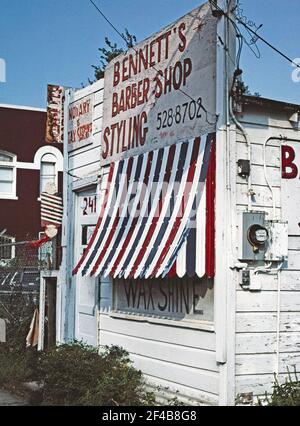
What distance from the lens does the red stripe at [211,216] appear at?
22.5 feet

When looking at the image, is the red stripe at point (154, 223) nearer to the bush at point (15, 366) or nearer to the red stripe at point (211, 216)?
the red stripe at point (211, 216)

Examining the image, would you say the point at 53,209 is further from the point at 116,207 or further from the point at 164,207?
the point at 164,207

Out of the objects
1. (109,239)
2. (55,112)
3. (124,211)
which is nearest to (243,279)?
(124,211)

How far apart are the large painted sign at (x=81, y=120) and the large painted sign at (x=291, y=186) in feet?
12.2

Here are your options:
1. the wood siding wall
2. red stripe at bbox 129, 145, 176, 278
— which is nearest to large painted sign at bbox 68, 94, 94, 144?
red stripe at bbox 129, 145, 176, 278

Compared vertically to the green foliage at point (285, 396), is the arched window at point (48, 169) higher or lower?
higher

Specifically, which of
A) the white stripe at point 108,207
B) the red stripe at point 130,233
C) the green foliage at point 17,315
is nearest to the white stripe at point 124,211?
the red stripe at point 130,233

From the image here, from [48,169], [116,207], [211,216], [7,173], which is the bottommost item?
[211,216]

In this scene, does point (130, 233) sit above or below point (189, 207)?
below

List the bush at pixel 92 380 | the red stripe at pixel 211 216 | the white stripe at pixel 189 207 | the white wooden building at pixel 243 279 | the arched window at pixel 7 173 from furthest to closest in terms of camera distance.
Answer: the arched window at pixel 7 173 < the bush at pixel 92 380 < the white stripe at pixel 189 207 < the red stripe at pixel 211 216 < the white wooden building at pixel 243 279

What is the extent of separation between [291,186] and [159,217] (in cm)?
151

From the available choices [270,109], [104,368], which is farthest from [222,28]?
[104,368]

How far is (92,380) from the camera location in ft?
26.1

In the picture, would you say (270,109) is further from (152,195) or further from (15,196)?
(15,196)
